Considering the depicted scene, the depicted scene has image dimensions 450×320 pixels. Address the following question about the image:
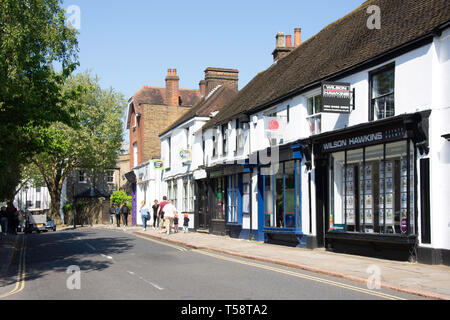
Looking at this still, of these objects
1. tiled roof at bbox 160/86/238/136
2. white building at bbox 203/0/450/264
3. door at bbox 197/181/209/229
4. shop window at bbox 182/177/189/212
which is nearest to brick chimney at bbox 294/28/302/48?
white building at bbox 203/0/450/264

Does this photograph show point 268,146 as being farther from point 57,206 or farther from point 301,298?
point 57,206

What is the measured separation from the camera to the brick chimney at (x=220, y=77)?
36.3 metres

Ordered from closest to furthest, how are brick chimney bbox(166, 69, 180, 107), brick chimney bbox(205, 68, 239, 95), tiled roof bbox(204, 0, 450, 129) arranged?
tiled roof bbox(204, 0, 450, 129) → brick chimney bbox(205, 68, 239, 95) → brick chimney bbox(166, 69, 180, 107)

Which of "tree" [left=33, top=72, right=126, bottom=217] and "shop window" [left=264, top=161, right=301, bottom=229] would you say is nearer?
"shop window" [left=264, top=161, right=301, bottom=229]

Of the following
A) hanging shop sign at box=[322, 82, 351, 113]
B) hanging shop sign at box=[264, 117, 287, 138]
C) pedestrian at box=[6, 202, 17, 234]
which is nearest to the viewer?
hanging shop sign at box=[322, 82, 351, 113]

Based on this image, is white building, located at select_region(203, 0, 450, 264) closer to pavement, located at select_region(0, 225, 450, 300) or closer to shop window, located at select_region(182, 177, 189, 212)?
pavement, located at select_region(0, 225, 450, 300)

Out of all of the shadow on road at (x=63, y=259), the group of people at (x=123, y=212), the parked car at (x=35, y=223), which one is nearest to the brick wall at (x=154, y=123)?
the group of people at (x=123, y=212)

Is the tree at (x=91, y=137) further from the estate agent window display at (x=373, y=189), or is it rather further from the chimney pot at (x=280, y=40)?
the estate agent window display at (x=373, y=189)

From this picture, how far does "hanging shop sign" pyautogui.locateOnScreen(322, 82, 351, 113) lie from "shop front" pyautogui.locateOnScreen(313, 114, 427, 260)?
746 millimetres

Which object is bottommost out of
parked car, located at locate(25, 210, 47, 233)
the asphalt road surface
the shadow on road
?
parked car, located at locate(25, 210, 47, 233)

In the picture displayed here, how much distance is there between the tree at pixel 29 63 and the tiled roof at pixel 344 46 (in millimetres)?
8747

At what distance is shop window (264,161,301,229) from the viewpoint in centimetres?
1936

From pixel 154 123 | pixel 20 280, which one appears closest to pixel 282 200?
pixel 20 280
